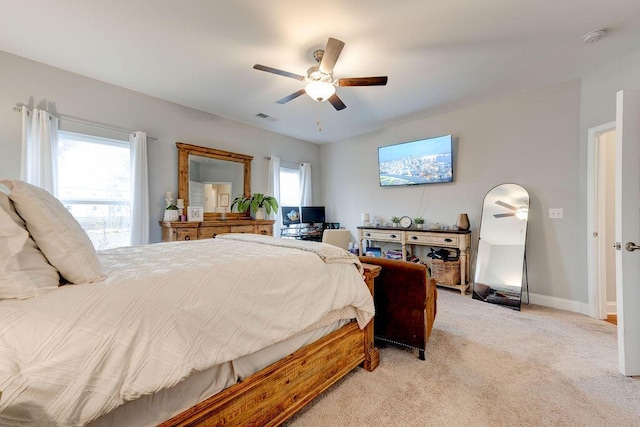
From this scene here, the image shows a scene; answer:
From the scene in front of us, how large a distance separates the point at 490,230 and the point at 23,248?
4.42m

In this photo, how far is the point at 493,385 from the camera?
179cm

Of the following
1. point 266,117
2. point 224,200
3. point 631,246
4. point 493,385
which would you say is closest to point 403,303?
point 493,385

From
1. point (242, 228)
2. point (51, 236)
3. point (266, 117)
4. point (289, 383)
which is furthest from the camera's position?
point (266, 117)

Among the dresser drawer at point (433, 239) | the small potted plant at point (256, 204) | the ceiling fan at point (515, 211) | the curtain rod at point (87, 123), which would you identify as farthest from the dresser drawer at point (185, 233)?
the ceiling fan at point (515, 211)

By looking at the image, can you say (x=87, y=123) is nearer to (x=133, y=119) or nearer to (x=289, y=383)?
(x=133, y=119)

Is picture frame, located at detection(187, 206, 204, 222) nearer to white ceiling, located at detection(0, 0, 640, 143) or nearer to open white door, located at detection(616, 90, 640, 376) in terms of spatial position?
white ceiling, located at detection(0, 0, 640, 143)

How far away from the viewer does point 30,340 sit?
2.51 feet

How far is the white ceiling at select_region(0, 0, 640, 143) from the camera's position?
2.03m

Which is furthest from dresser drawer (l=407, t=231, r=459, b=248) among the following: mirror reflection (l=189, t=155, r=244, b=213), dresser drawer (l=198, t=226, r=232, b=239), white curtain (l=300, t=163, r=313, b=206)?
mirror reflection (l=189, t=155, r=244, b=213)

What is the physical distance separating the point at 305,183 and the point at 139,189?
10.1 feet

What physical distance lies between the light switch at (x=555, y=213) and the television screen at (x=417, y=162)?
1.30 metres

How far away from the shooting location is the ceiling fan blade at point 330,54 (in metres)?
2.05

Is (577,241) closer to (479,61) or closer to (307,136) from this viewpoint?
(479,61)

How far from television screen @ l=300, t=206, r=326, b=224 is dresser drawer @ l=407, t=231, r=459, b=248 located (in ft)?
6.58
